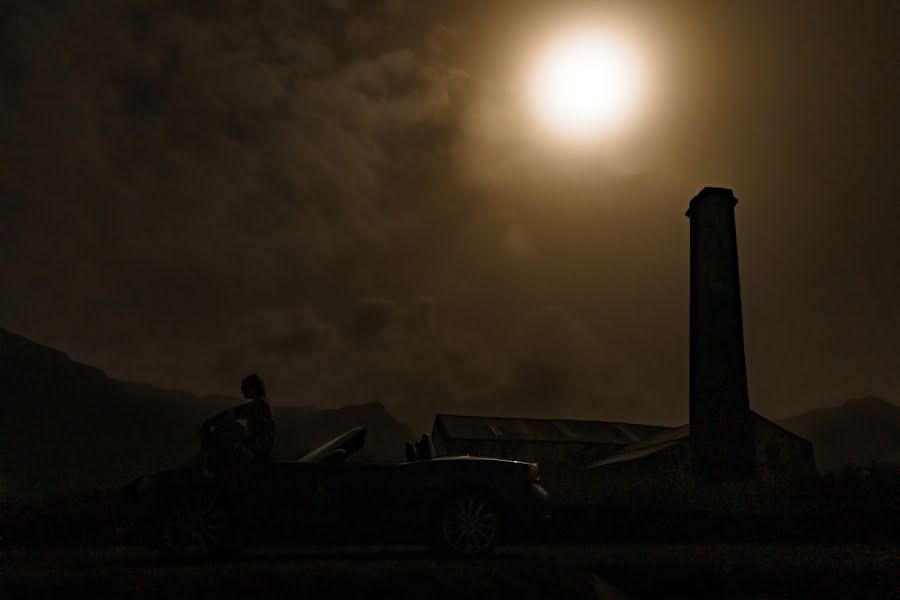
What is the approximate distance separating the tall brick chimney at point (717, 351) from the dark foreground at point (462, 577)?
1504cm

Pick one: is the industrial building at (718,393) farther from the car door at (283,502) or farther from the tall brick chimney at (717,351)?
the car door at (283,502)

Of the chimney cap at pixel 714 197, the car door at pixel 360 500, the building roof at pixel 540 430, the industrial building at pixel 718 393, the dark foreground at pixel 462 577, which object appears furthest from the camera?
the building roof at pixel 540 430

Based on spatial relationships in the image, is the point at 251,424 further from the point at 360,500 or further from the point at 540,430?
the point at 540,430

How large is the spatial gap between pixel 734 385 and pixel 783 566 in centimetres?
1697

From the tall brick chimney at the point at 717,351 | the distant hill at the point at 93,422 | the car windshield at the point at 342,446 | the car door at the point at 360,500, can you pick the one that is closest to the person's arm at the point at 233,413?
the car windshield at the point at 342,446

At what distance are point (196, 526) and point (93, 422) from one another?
148189 millimetres

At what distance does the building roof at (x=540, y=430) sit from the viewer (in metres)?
39.2

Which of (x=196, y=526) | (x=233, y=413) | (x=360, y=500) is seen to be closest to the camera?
(x=196, y=526)

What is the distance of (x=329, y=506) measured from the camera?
6758 millimetres

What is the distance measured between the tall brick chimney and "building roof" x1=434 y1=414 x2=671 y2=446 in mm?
17891

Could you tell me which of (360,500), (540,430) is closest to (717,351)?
(360,500)

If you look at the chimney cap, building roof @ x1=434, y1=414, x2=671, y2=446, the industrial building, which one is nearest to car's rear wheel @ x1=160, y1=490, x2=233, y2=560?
the industrial building

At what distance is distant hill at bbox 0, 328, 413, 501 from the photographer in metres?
115

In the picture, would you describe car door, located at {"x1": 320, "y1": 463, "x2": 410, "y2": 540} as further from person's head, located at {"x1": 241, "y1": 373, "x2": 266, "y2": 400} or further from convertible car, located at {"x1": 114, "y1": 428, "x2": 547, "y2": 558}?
person's head, located at {"x1": 241, "y1": 373, "x2": 266, "y2": 400}
